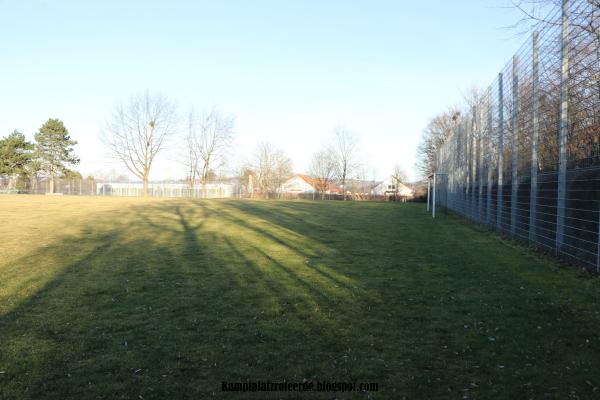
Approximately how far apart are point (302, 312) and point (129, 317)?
1.95 meters

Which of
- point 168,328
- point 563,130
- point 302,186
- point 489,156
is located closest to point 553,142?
point 563,130

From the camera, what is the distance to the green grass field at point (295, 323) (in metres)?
3.27

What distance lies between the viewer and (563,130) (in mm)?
7844

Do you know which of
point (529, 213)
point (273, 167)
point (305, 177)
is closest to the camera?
point (529, 213)

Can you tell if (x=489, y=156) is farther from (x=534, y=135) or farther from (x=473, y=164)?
(x=534, y=135)

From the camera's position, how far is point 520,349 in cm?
382

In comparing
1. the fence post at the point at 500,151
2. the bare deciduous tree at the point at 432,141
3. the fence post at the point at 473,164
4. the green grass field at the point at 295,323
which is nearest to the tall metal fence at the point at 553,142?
the fence post at the point at 500,151

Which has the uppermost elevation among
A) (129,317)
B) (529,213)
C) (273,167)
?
(273,167)

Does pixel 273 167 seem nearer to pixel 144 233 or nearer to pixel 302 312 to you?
pixel 144 233

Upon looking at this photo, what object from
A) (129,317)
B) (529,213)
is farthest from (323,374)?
(529,213)

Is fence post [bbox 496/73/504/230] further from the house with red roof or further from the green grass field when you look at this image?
the house with red roof

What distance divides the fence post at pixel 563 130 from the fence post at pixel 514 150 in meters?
3.00

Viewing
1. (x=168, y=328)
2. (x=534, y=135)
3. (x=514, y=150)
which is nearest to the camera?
(x=168, y=328)

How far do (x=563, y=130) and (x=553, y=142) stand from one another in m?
0.72
